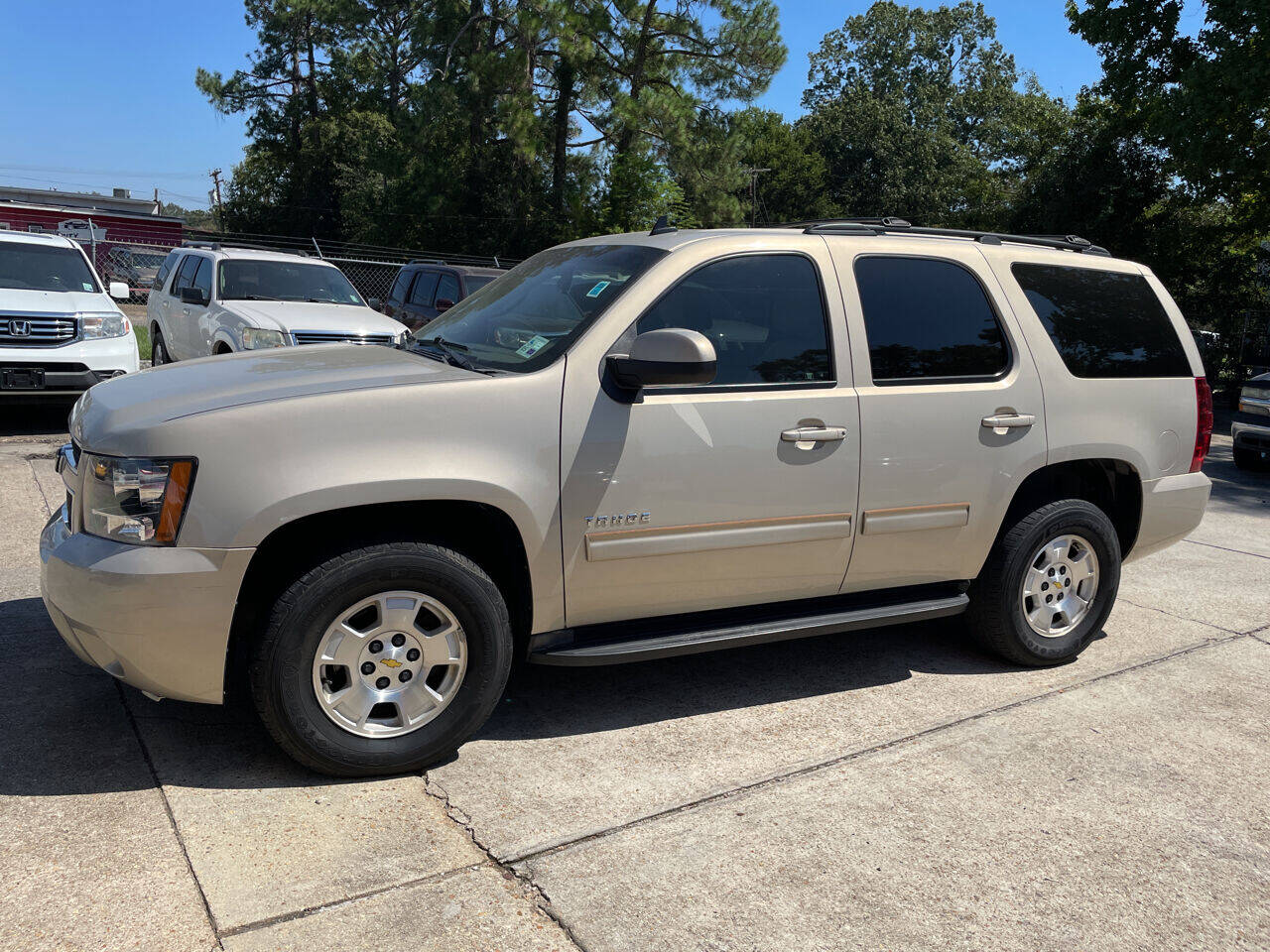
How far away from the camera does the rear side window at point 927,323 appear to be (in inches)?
168

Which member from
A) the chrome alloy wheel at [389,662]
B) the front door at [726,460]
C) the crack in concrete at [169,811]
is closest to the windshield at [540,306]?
the front door at [726,460]

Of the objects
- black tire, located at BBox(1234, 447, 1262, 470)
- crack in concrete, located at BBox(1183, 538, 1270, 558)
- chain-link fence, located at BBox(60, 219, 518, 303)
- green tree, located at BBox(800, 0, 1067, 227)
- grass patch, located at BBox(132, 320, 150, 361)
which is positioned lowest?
crack in concrete, located at BBox(1183, 538, 1270, 558)

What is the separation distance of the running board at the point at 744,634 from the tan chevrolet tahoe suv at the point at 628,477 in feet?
0.05

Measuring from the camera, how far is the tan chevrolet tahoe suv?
3.24 metres

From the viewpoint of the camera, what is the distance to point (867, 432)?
412cm

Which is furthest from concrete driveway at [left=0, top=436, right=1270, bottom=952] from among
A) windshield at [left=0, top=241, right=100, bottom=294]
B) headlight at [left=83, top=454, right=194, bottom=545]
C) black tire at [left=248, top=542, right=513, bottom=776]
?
windshield at [left=0, top=241, right=100, bottom=294]

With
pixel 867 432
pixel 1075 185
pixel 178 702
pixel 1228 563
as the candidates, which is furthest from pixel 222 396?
pixel 1075 185

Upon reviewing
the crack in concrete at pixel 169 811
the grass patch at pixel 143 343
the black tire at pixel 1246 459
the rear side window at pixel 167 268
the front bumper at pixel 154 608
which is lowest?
the crack in concrete at pixel 169 811

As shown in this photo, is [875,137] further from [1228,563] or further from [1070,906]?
[1070,906]

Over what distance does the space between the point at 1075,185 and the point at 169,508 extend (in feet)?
78.0

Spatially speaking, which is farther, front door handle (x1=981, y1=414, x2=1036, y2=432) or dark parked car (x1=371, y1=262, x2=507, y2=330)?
dark parked car (x1=371, y1=262, x2=507, y2=330)

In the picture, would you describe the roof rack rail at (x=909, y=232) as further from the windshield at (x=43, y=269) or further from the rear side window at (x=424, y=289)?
the rear side window at (x=424, y=289)

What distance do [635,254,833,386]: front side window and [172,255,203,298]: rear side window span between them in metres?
8.97

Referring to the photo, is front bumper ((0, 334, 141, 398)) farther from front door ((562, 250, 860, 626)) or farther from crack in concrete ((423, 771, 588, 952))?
crack in concrete ((423, 771, 588, 952))
